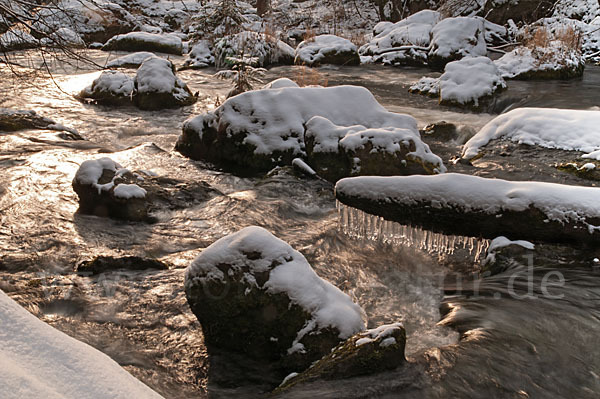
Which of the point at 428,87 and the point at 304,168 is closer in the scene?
the point at 304,168

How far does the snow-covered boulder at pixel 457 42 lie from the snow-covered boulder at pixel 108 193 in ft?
37.9

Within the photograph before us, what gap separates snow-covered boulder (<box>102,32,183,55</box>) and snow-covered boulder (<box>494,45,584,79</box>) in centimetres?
1141

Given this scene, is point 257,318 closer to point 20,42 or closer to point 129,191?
point 129,191

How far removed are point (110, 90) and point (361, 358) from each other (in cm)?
954

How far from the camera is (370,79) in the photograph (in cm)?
1384

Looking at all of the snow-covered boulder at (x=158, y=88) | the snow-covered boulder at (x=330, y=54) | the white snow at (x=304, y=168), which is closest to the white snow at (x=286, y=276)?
the white snow at (x=304, y=168)

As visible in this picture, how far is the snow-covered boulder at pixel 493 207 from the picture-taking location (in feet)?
12.9

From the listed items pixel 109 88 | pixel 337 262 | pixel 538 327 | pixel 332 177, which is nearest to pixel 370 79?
pixel 109 88

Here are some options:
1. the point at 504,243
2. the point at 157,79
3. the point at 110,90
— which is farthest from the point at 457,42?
the point at 504,243

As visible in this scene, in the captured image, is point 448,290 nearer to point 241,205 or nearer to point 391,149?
point 391,149

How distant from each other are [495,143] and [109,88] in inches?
308

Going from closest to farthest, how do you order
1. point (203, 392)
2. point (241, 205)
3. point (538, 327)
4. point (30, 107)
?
1. point (203, 392)
2. point (538, 327)
3. point (241, 205)
4. point (30, 107)

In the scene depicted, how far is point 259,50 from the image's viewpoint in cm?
1527

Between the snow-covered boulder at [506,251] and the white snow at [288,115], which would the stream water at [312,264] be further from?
the white snow at [288,115]
